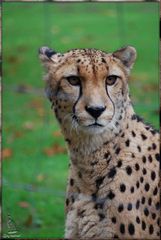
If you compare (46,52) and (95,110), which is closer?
(95,110)

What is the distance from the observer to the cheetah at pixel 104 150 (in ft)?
14.7

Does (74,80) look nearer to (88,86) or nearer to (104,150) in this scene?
(88,86)

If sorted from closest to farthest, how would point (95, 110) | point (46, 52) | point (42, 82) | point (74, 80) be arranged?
point (95, 110)
point (74, 80)
point (46, 52)
point (42, 82)

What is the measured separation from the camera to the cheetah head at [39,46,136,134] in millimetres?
4418

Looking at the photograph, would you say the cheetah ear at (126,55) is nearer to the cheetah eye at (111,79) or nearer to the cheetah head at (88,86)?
the cheetah head at (88,86)

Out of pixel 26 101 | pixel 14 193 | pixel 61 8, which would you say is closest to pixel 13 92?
pixel 26 101

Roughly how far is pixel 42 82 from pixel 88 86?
3.56 metres

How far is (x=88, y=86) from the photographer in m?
4.45

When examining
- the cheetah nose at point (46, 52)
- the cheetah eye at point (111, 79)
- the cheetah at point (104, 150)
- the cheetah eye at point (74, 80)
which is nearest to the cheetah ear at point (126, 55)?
the cheetah at point (104, 150)

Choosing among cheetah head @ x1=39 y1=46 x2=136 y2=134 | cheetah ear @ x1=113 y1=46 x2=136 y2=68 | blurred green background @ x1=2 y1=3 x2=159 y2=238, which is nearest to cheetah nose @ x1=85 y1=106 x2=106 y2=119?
cheetah head @ x1=39 y1=46 x2=136 y2=134

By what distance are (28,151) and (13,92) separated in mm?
731

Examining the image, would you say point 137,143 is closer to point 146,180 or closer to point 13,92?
point 146,180

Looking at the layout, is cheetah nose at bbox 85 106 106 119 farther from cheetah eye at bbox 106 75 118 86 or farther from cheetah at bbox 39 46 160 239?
cheetah eye at bbox 106 75 118 86

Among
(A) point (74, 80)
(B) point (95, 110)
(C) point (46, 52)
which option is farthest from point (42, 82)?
(B) point (95, 110)
